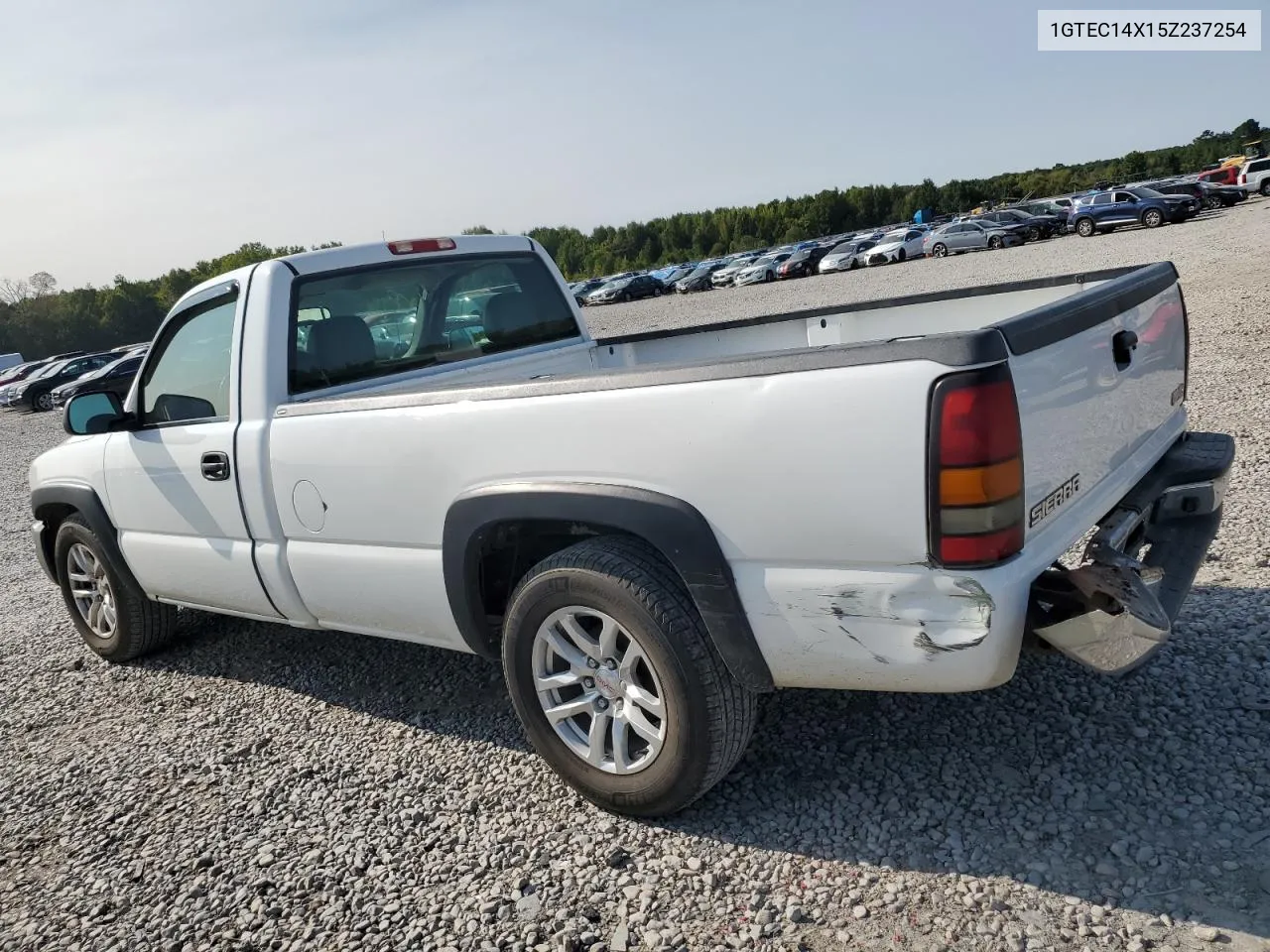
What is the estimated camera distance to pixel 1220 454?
3.34m

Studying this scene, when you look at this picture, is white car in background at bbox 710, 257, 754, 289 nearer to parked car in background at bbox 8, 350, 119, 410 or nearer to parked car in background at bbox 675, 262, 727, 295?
parked car in background at bbox 675, 262, 727, 295

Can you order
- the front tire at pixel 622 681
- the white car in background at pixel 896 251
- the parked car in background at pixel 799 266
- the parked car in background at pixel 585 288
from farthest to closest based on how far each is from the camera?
1. the parked car in background at pixel 585 288
2. the parked car in background at pixel 799 266
3. the white car in background at pixel 896 251
4. the front tire at pixel 622 681

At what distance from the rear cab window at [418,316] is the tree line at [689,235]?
61.0 m

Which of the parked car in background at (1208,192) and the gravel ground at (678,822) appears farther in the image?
the parked car in background at (1208,192)

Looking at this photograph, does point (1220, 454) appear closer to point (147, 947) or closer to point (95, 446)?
point (147, 947)

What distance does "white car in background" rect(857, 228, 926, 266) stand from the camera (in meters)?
41.3

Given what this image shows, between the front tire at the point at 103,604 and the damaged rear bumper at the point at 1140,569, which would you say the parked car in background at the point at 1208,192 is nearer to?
the damaged rear bumper at the point at 1140,569

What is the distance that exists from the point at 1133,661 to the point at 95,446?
4.73m

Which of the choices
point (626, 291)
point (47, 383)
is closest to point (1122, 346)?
point (47, 383)

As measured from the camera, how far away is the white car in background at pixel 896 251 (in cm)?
4128

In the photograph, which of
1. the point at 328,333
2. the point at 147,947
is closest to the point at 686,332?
the point at 328,333

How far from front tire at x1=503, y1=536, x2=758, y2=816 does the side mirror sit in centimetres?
252

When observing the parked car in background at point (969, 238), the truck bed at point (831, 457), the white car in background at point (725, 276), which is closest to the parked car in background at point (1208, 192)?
the parked car in background at point (969, 238)

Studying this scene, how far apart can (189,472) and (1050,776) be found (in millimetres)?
3599
